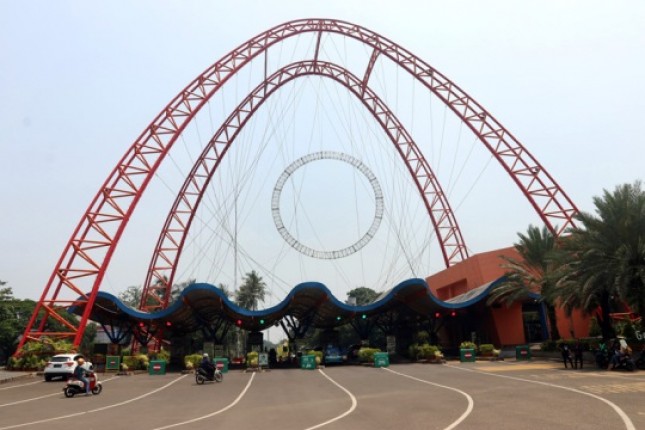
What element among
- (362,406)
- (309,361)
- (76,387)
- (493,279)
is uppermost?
(493,279)

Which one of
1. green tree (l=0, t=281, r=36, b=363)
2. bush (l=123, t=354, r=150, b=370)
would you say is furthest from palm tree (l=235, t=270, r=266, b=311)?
bush (l=123, t=354, r=150, b=370)

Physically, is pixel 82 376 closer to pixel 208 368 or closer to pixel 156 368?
pixel 208 368

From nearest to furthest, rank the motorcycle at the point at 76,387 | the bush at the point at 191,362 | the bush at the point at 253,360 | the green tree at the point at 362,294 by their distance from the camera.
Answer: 1. the motorcycle at the point at 76,387
2. the bush at the point at 191,362
3. the bush at the point at 253,360
4. the green tree at the point at 362,294

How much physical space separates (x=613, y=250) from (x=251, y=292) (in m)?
73.1

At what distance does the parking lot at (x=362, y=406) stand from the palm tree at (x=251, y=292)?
232ft

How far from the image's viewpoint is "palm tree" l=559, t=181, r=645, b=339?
26.2m

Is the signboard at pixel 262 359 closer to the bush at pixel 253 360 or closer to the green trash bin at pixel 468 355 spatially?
the bush at pixel 253 360

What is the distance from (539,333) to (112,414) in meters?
42.7

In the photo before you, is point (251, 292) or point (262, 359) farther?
point (251, 292)

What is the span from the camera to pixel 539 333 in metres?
46.4

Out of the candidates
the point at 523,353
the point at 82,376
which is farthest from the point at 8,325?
the point at 523,353

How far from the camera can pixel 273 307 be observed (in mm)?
41750

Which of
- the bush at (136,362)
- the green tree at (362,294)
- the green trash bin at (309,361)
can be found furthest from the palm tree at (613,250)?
the green tree at (362,294)

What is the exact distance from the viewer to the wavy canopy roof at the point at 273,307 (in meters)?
39.2
